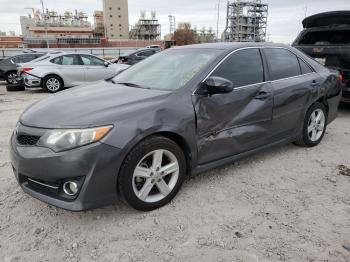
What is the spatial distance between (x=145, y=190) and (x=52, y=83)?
9.12m

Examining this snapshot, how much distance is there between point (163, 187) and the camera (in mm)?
3137

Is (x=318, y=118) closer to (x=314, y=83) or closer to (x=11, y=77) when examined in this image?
(x=314, y=83)

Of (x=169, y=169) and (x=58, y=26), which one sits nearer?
(x=169, y=169)

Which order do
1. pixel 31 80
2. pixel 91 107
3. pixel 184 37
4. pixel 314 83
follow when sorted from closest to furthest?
pixel 91 107
pixel 314 83
pixel 31 80
pixel 184 37

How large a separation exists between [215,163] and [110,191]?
124 cm

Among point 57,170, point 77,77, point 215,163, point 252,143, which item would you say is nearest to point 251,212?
point 215,163

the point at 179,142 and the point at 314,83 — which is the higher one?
the point at 314,83

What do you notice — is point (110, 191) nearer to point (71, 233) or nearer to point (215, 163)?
point (71, 233)

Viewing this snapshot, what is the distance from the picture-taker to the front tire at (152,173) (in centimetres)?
281

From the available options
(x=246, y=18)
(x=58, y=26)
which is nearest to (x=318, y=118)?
(x=246, y=18)

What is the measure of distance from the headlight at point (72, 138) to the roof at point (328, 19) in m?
5.93

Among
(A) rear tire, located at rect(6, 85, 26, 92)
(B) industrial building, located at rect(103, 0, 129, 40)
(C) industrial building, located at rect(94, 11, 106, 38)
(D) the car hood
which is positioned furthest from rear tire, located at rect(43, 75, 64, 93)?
(B) industrial building, located at rect(103, 0, 129, 40)

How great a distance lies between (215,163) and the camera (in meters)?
3.50

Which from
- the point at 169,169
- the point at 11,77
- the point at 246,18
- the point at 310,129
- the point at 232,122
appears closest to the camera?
the point at 169,169
